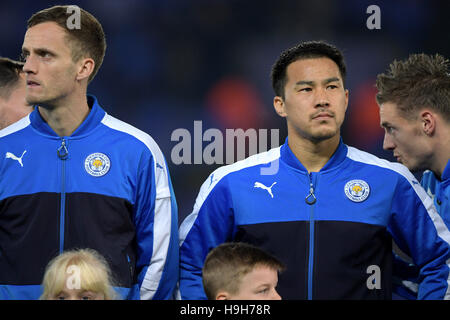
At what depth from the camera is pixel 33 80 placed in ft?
9.18

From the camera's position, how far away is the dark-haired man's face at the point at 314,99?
2.87m

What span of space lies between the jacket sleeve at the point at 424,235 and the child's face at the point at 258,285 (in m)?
0.62

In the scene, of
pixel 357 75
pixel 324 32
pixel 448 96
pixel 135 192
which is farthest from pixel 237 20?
pixel 135 192

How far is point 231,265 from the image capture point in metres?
2.58

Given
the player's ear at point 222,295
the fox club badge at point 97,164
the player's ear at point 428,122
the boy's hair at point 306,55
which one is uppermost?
the boy's hair at point 306,55

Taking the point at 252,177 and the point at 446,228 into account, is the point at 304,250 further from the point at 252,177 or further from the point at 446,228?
the point at 446,228

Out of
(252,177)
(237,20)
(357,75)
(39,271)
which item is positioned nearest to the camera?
(39,271)

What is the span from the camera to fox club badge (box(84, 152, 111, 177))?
279 cm

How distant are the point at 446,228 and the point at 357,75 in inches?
91.9

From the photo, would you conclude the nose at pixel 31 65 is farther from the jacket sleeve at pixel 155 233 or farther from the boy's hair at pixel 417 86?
the boy's hair at pixel 417 86

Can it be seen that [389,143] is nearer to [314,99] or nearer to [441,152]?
[441,152]

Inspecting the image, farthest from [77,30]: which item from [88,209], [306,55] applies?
[306,55]

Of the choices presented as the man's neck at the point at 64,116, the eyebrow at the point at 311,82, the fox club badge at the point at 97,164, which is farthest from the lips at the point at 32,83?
the eyebrow at the point at 311,82

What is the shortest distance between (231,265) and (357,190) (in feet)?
2.21
